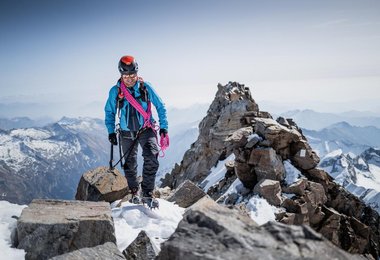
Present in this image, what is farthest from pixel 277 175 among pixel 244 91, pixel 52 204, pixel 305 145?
pixel 244 91

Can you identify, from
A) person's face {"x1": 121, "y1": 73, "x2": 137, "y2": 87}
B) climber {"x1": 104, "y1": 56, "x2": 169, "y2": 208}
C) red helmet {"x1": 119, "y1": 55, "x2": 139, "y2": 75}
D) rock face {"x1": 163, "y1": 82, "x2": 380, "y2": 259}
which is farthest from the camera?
rock face {"x1": 163, "y1": 82, "x2": 380, "y2": 259}

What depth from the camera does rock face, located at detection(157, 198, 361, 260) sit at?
4.31 metres

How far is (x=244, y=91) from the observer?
2120 inches

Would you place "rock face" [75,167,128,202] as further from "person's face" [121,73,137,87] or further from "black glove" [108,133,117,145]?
"person's face" [121,73,137,87]

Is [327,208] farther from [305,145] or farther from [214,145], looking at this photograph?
[214,145]

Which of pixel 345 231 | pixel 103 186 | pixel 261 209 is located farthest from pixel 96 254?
pixel 345 231

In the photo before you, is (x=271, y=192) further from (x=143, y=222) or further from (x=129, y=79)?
(x=129, y=79)

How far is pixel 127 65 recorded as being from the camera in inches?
420

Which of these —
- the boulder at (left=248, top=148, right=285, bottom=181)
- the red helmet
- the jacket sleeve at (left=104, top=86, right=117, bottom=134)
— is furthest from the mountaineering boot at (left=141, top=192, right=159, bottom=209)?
the boulder at (left=248, top=148, right=285, bottom=181)

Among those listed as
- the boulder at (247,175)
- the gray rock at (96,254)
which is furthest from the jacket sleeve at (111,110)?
the boulder at (247,175)

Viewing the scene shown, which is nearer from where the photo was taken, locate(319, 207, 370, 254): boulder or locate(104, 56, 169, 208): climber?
locate(104, 56, 169, 208): climber

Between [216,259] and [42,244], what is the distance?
14.7ft

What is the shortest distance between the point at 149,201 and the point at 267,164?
12263 mm

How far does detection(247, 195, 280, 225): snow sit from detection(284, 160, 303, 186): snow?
302 centimetres
